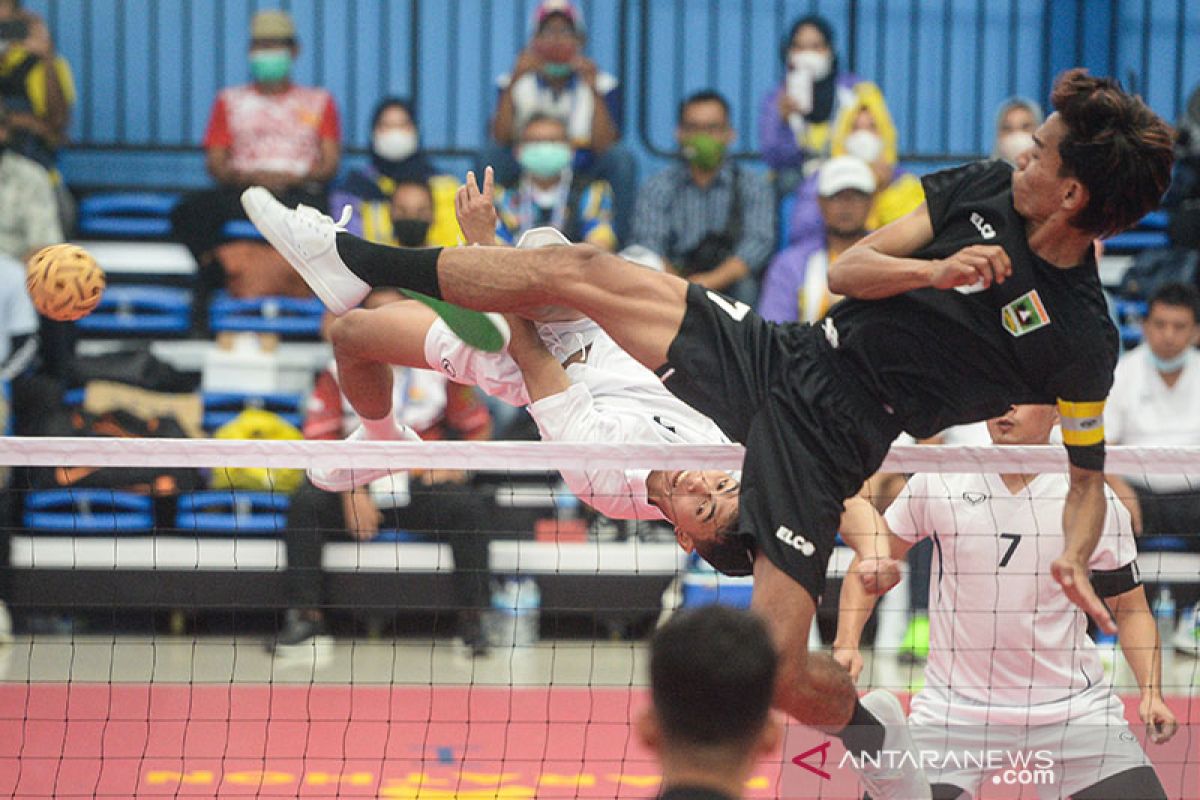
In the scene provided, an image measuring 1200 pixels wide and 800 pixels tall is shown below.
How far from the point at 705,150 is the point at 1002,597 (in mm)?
5879

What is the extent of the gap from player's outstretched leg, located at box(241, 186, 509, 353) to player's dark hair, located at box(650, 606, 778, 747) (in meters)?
2.38

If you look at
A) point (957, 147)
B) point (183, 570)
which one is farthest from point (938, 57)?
point (183, 570)

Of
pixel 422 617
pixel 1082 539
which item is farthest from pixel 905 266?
pixel 422 617

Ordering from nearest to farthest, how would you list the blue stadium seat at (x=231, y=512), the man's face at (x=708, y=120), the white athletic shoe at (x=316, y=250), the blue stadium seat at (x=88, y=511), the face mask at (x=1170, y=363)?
the white athletic shoe at (x=316, y=250), the blue stadium seat at (x=231, y=512), the blue stadium seat at (x=88, y=511), the face mask at (x=1170, y=363), the man's face at (x=708, y=120)

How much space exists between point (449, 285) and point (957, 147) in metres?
8.83

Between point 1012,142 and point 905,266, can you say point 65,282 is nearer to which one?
point 905,266

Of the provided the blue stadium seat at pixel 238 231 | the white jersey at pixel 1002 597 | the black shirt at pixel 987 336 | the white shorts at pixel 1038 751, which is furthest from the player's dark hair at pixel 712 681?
the blue stadium seat at pixel 238 231

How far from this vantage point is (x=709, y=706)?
8.76 feet

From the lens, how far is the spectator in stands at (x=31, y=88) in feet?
35.3

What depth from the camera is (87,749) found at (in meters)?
7.28

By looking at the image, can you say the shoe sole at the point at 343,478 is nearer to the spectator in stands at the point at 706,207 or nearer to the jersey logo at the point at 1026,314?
the jersey logo at the point at 1026,314

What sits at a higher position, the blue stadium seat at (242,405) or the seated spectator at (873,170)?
the seated spectator at (873,170)

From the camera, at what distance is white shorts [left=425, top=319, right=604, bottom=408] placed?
556cm

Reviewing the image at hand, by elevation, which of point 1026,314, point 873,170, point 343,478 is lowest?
point 343,478
